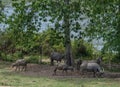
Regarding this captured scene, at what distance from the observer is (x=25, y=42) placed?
24.9 m

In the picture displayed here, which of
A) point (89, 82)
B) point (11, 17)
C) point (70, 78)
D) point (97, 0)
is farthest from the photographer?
point (11, 17)

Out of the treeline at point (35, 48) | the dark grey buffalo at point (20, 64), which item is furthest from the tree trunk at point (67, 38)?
the dark grey buffalo at point (20, 64)

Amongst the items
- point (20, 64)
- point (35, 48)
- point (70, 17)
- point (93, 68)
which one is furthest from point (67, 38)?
point (35, 48)

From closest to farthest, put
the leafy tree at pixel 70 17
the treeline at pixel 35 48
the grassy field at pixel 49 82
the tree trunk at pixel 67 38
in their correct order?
the grassy field at pixel 49 82 < the leafy tree at pixel 70 17 < the tree trunk at pixel 67 38 < the treeline at pixel 35 48

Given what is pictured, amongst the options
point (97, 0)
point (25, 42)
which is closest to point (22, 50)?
point (25, 42)

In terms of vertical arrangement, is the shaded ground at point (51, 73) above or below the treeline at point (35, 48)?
below

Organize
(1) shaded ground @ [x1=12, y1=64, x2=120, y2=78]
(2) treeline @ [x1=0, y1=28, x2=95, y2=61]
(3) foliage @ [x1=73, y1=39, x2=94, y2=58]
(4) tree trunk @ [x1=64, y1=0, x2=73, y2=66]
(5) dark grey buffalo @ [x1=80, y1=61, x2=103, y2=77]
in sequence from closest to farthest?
(5) dark grey buffalo @ [x1=80, y1=61, x2=103, y2=77], (1) shaded ground @ [x1=12, y1=64, x2=120, y2=78], (4) tree trunk @ [x1=64, y1=0, x2=73, y2=66], (2) treeline @ [x1=0, y1=28, x2=95, y2=61], (3) foliage @ [x1=73, y1=39, x2=94, y2=58]

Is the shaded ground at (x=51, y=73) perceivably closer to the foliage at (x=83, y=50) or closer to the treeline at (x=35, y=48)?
the treeline at (x=35, y=48)

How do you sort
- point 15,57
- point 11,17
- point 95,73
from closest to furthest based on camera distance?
point 95,73
point 11,17
point 15,57

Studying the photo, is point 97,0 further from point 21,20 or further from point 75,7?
point 21,20

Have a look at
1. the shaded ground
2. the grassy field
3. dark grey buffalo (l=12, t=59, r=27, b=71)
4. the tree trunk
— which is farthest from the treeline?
the grassy field

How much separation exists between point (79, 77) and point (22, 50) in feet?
→ 34.2

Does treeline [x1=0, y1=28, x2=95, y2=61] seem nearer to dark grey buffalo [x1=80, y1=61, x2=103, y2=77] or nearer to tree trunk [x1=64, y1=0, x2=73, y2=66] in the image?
tree trunk [x1=64, y1=0, x2=73, y2=66]

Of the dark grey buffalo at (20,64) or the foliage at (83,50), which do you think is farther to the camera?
the foliage at (83,50)
